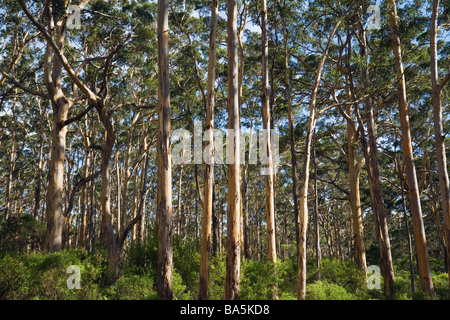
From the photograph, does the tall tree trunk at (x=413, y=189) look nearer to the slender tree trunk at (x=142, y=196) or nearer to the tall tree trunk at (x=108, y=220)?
the slender tree trunk at (x=142, y=196)

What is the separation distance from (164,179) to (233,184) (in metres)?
1.48

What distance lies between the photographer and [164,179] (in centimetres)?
748

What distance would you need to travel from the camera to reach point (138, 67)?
18.0 m

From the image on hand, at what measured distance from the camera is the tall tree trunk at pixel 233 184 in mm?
7410

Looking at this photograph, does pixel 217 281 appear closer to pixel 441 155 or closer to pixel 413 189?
pixel 413 189

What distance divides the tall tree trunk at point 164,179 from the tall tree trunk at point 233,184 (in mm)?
1214

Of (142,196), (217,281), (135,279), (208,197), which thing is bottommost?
(217,281)

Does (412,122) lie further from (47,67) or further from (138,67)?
(47,67)

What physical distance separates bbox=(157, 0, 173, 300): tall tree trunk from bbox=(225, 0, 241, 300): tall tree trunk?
1214 mm

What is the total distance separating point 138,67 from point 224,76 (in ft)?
14.2

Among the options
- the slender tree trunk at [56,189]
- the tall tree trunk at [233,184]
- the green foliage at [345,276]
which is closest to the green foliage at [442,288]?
the green foliage at [345,276]

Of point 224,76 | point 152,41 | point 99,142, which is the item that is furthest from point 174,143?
point 152,41
